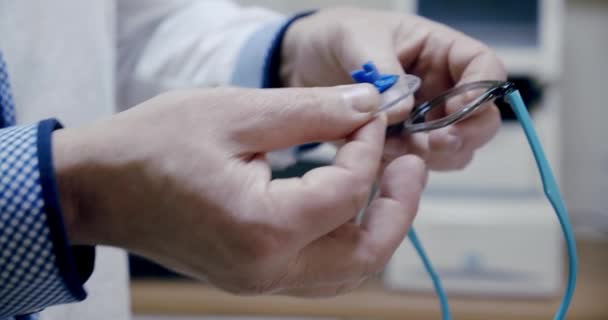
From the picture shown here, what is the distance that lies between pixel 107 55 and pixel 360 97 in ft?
0.98

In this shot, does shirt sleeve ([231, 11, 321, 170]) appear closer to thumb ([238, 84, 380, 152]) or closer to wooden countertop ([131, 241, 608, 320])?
thumb ([238, 84, 380, 152])

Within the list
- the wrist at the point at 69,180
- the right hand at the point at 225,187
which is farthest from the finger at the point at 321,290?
the wrist at the point at 69,180

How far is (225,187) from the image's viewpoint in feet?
0.94

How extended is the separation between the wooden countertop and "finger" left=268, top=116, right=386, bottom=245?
620 millimetres

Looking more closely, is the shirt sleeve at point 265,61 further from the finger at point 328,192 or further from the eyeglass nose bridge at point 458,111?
the finger at point 328,192

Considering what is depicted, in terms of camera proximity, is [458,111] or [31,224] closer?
[31,224]

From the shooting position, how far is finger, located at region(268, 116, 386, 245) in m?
0.30

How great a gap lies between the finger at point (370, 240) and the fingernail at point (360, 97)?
0.05 m

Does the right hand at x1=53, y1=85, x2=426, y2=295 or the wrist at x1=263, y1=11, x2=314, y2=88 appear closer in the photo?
the right hand at x1=53, y1=85, x2=426, y2=295

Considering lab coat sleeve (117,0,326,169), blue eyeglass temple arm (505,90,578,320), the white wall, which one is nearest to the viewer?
blue eyeglass temple arm (505,90,578,320)

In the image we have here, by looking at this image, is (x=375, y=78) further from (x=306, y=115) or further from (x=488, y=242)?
(x=488, y=242)

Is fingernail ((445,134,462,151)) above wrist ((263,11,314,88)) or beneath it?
beneath

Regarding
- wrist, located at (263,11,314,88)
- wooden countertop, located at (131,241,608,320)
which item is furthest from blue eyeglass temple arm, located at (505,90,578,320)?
wooden countertop, located at (131,241,608,320)

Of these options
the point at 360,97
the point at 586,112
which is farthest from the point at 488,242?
the point at 360,97
